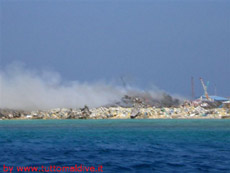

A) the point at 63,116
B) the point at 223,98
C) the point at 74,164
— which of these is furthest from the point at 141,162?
the point at 223,98

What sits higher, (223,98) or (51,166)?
(223,98)

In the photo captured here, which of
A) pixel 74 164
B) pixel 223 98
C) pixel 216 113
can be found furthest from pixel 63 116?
pixel 74 164

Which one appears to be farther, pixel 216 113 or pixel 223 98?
pixel 223 98

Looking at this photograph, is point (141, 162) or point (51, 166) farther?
point (141, 162)

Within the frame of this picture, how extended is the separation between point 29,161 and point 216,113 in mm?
92479

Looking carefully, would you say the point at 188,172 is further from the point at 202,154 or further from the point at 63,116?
the point at 63,116

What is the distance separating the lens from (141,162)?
19625 millimetres

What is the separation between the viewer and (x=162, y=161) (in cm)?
1984

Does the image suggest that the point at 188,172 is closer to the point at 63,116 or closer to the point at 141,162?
the point at 141,162

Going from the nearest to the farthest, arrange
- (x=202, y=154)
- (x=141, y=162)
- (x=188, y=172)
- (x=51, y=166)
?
(x=188, y=172)
(x=51, y=166)
(x=141, y=162)
(x=202, y=154)

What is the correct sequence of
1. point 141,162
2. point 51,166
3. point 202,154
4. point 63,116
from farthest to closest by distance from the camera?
point 63,116, point 202,154, point 141,162, point 51,166

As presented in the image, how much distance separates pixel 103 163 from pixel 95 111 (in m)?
90.1

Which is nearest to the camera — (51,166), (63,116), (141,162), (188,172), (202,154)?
(188,172)

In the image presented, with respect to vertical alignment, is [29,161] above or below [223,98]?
below
